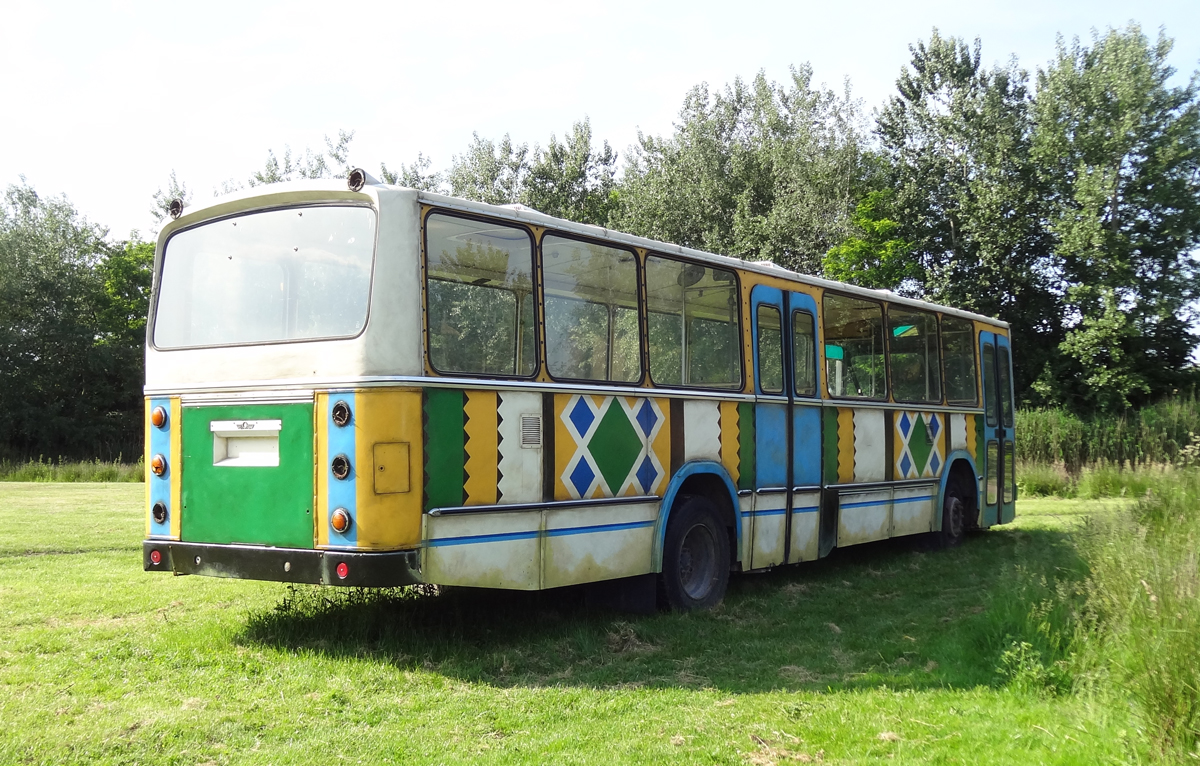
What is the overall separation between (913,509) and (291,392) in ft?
27.4

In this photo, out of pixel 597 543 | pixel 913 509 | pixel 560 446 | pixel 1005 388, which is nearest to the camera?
pixel 560 446

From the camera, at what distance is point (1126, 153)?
107 feet

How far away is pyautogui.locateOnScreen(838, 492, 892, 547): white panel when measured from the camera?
1081 cm

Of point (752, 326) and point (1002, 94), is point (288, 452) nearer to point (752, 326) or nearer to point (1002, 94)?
point (752, 326)

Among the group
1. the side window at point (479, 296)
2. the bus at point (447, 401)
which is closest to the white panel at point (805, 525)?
the bus at point (447, 401)

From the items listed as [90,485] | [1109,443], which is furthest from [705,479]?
[1109,443]

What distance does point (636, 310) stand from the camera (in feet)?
27.1

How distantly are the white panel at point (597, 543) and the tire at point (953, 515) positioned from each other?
6.54 metres

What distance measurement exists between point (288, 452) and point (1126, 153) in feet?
108

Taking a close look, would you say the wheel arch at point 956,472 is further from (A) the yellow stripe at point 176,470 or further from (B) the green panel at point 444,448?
(A) the yellow stripe at point 176,470

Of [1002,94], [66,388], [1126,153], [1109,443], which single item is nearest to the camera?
[1109,443]

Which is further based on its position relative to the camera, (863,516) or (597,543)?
(863,516)

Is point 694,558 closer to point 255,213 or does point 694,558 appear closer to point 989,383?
point 255,213

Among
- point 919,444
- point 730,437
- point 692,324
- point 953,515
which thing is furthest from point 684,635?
point 953,515
